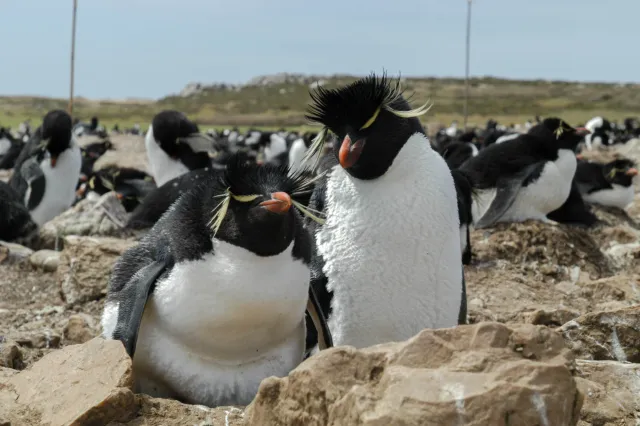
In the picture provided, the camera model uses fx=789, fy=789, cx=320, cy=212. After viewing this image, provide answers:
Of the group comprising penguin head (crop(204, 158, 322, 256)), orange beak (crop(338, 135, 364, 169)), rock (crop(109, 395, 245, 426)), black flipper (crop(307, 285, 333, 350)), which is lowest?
rock (crop(109, 395, 245, 426))

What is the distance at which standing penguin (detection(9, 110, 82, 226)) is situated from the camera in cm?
926

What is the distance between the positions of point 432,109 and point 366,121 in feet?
165

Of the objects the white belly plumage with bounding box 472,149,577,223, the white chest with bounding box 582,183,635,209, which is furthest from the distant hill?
the white belly plumage with bounding box 472,149,577,223

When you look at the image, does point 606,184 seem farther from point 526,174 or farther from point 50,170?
point 50,170

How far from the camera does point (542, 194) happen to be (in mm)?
7156

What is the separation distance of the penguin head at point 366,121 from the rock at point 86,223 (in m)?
4.16

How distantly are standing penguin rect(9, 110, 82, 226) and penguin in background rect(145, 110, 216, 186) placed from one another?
1.36 m

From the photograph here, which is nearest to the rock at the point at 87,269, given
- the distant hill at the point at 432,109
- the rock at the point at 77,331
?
the rock at the point at 77,331

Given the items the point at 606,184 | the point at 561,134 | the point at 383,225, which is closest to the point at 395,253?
the point at 383,225

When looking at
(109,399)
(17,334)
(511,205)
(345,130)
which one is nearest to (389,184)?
(345,130)

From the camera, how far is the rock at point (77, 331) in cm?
453

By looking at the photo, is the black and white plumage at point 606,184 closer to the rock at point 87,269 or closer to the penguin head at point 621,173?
the penguin head at point 621,173

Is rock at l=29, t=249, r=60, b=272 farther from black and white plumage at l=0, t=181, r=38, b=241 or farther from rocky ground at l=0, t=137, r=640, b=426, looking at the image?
rocky ground at l=0, t=137, r=640, b=426

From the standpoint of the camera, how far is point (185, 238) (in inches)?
121
